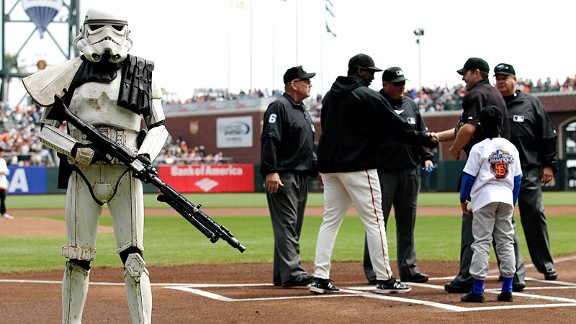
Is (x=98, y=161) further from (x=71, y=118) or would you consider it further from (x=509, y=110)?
(x=509, y=110)

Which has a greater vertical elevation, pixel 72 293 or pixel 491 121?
pixel 491 121

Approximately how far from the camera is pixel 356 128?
808 centimetres

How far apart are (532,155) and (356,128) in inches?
84.7

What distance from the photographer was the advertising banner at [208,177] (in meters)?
42.9

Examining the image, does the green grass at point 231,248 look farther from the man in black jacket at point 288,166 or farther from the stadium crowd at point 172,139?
the stadium crowd at point 172,139

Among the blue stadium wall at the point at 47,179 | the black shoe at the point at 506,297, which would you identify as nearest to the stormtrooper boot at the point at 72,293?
the black shoe at the point at 506,297

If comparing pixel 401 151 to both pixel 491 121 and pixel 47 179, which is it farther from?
pixel 47 179

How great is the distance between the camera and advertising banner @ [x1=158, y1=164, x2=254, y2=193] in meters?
42.9

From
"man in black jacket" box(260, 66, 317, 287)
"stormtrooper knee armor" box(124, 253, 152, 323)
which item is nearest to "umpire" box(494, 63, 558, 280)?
"man in black jacket" box(260, 66, 317, 287)

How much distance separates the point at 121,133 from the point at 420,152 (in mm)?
4539

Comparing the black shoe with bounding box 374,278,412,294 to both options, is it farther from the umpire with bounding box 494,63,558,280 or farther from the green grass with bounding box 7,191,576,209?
the green grass with bounding box 7,191,576,209

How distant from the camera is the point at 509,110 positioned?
9039mm

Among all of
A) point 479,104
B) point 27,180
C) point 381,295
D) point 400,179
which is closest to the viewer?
point 381,295

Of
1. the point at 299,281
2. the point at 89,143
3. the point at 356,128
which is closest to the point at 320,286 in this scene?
the point at 299,281
